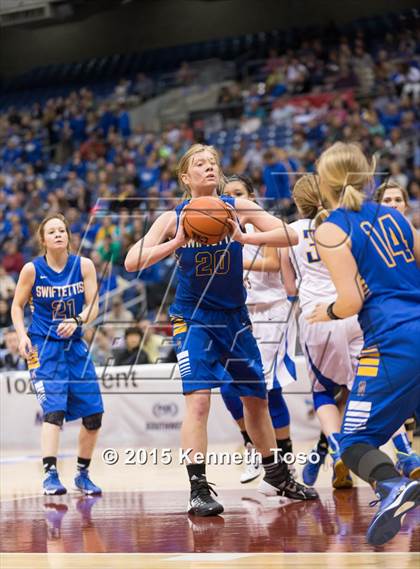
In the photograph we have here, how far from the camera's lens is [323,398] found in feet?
22.3

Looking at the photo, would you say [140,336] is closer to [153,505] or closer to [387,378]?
[153,505]

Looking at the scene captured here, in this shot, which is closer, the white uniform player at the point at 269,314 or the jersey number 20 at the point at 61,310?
the white uniform player at the point at 269,314

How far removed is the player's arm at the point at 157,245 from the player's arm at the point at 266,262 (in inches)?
47.3

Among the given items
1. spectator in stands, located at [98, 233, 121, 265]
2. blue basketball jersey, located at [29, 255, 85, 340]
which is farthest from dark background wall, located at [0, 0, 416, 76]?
blue basketball jersey, located at [29, 255, 85, 340]

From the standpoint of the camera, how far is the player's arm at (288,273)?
6.93m

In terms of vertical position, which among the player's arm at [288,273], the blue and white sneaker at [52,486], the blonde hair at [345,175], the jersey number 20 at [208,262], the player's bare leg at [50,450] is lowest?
the blue and white sneaker at [52,486]

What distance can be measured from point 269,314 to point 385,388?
322 centimetres

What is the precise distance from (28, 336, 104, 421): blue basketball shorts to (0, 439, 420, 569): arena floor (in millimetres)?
650

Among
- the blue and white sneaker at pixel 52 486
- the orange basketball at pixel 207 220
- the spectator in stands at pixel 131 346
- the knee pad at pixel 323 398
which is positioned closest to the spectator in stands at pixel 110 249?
the spectator in stands at pixel 131 346

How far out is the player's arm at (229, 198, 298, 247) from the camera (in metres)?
5.47

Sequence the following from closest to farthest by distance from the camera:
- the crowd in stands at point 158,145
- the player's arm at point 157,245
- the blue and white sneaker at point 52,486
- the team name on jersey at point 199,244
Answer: the player's arm at point 157,245 → the team name on jersey at point 199,244 → the blue and white sneaker at point 52,486 → the crowd in stands at point 158,145

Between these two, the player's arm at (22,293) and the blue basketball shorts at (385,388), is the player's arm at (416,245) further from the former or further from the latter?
the player's arm at (22,293)

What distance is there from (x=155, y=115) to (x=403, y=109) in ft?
25.8

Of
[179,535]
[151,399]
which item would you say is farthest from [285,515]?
[151,399]
